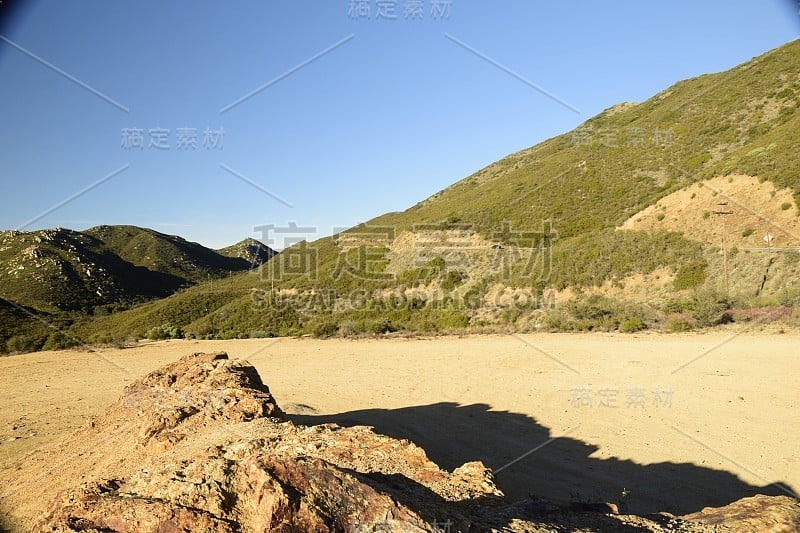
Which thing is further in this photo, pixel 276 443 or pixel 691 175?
pixel 691 175

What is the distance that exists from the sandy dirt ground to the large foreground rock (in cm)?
208

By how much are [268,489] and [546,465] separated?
200 inches

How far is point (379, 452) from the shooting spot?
3.95 meters

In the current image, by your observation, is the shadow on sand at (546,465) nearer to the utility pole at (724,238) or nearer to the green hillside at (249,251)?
the utility pole at (724,238)

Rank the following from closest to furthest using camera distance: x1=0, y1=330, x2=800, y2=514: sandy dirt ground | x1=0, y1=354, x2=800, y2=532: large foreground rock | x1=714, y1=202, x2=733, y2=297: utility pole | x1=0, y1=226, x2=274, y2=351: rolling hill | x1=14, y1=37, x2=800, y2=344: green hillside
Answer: x1=0, y1=354, x2=800, y2=532: large foreground rock → x1=0, y1=330, x2=800, y2=514: sandy dirt ground → x1=714, y1=202, x2=733, y2=297: utility pole → x1=14, y1=37, x2=800, y2=344: green hillside → x1=0, y1=226, x2=274, y2=351: rolling hill

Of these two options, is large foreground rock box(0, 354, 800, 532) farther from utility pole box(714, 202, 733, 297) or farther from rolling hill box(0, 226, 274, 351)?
utility pole box(714, 202, 733, 297)

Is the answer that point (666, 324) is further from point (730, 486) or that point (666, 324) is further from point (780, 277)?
point (730, 486)

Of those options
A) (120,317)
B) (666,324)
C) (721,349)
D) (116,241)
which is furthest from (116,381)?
(116,241)

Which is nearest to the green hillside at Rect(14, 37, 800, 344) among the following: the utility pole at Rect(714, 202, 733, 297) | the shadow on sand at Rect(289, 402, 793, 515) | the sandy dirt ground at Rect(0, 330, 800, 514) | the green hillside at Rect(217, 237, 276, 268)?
the utility pole at Rect(714, 202, 733, 297)

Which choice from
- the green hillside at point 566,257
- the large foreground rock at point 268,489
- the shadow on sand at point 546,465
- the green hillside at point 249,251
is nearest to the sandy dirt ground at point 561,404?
the shadow on sand at point 546,465

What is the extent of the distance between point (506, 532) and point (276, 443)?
2231 millimetres

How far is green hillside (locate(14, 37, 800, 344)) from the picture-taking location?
2053 cm

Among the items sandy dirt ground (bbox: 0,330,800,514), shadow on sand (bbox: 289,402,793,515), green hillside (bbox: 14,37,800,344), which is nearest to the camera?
shadow on sand (bbox: 289,402,793,515)

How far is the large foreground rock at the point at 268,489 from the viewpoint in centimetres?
231
